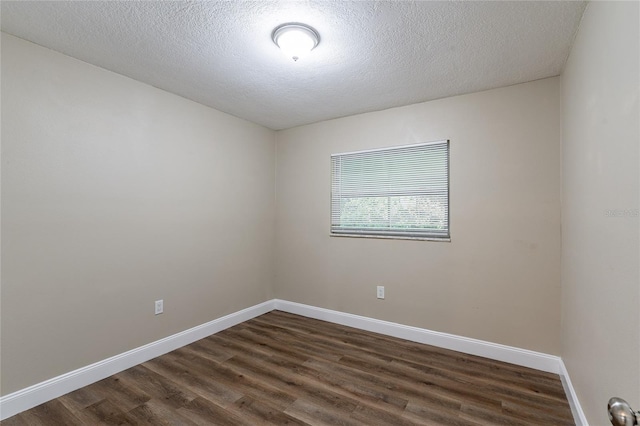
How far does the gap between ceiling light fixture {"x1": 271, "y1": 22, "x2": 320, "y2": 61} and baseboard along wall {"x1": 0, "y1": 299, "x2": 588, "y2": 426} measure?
8.79ft

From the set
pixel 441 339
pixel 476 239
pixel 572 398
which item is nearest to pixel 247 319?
pixel 441 339

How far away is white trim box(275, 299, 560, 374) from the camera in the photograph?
2.46 metres

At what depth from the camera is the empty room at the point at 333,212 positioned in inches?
65.7

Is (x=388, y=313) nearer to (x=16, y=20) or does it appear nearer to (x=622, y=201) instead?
(x=622, y=201)

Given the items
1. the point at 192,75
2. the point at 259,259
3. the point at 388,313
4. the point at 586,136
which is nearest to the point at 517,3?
the point at 586,136

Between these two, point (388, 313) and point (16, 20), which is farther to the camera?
point (388, 313)

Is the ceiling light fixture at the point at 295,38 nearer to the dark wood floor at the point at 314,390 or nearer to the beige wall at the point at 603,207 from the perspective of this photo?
the beige wall at the point at 603,207

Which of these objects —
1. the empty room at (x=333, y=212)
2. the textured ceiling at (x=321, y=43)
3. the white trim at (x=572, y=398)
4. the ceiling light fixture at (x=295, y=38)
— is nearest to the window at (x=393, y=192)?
the empty room at (x=333, y=212)

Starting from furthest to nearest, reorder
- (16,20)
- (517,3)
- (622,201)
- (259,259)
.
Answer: (259,259)
(16,20)
(517,3)
(622,201)

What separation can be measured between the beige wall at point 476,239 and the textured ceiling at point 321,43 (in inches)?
11.1

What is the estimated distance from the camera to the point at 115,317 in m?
2.43

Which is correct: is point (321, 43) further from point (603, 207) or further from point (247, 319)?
point (247, 319)

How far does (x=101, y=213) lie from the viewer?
2348mm

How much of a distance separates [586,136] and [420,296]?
1.90 meters
